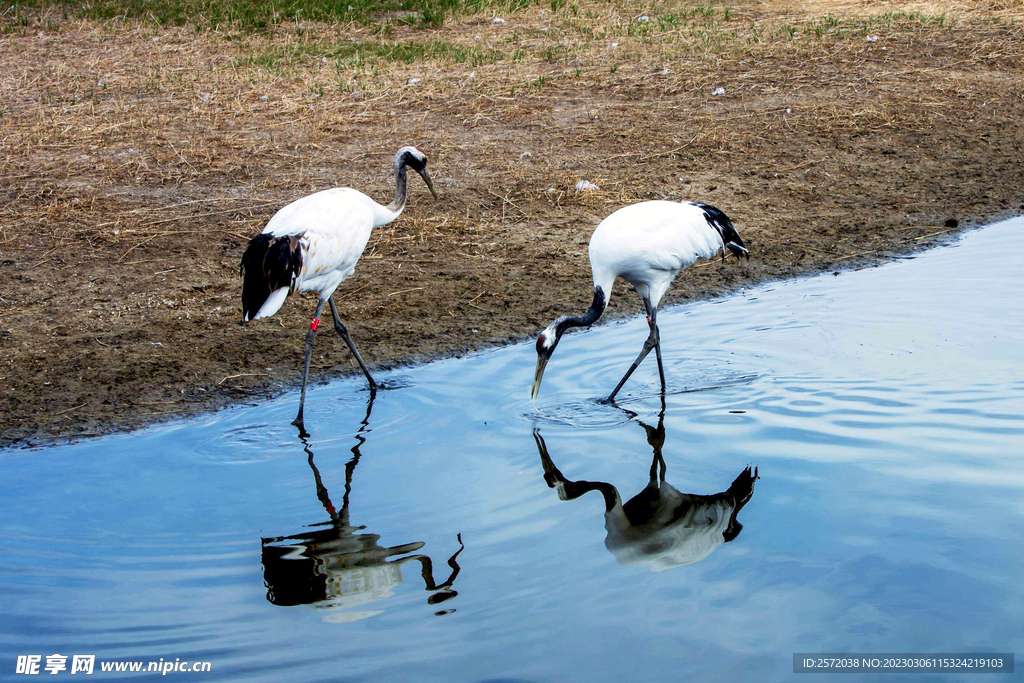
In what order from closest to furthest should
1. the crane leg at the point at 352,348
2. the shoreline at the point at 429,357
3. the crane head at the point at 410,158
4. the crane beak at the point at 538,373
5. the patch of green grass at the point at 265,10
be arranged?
the shoreline at the point at 429,357, the crane beak at the point at 538,373, the crane leg at the point at 352,348, the crane head at the point at 410,158, the patch of green grass at the point at 265,10

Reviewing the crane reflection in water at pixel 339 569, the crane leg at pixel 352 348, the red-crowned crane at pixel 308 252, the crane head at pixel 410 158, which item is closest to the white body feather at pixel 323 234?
the red-crowned crane at pixel 308 252

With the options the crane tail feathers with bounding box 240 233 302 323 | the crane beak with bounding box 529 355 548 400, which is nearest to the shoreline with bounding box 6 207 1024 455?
the crane tail feathers with bounding box 240 233 302 323

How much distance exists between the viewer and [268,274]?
16.9 ft

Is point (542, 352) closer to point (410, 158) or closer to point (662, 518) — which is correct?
point (662, 518)

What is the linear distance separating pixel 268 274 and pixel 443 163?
3852mm

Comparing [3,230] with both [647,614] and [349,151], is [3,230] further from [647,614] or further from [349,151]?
[647,614]

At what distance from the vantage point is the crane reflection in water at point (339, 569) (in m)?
3.72

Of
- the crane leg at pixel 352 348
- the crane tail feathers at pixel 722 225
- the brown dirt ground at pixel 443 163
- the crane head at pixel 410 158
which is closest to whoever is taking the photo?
the crane leg at pixel 352 348

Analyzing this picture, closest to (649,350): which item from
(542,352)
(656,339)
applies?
(656,339)

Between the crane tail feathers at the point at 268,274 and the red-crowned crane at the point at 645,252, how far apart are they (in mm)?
1321

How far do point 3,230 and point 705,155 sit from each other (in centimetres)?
557

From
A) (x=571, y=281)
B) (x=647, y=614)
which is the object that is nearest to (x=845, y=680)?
(x=647, y=614)

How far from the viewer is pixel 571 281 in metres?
6.83

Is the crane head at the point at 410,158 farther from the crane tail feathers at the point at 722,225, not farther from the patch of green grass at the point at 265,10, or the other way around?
the patch of green grass at the point at 265,10
